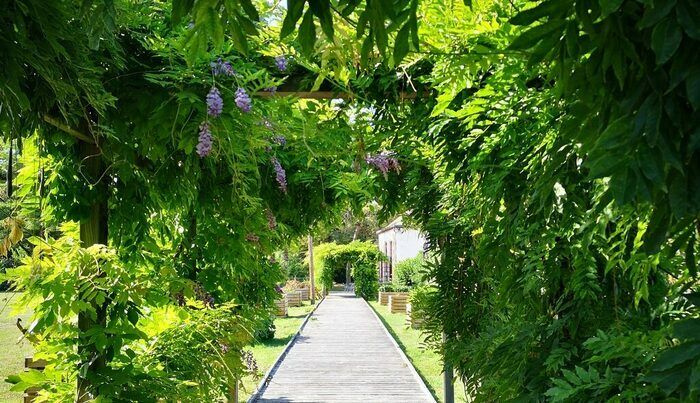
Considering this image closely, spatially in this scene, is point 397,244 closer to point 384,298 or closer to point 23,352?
point 384,298

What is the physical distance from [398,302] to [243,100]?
18998 millimetres

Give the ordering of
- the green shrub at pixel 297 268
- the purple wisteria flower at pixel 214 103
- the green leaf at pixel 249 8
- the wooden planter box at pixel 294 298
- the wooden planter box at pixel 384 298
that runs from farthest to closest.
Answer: the green shrub at pixel 297 268, the wooden planter box at pixel 294 298, the wooden planter box at pixel 384 298, the purple wisteria flower at pixel 214 103, the green leaf at pixel 249 8

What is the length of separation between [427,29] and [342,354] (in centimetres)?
1043

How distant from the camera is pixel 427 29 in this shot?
73.9 inches

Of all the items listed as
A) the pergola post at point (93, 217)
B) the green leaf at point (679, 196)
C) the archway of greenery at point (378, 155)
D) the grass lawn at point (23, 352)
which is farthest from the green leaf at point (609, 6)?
the grass lawn at point (23, 352)

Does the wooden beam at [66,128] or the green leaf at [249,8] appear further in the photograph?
the wooden beam at [66,128]

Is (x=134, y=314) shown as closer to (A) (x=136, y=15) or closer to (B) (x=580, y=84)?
(A) (x=136, y=15)

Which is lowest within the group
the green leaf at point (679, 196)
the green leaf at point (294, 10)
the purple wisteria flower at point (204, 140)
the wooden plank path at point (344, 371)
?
the wooden plank path at point (344, 371)

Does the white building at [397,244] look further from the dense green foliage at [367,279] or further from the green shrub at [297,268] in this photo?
the green shrub at [297,268]

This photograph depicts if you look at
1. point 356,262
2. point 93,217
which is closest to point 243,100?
point 93,217

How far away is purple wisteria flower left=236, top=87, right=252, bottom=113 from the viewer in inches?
90.9

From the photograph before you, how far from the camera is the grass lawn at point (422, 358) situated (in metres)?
8.20

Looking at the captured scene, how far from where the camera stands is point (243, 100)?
2320 millimetres

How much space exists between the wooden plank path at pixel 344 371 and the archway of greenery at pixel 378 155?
462 cm
